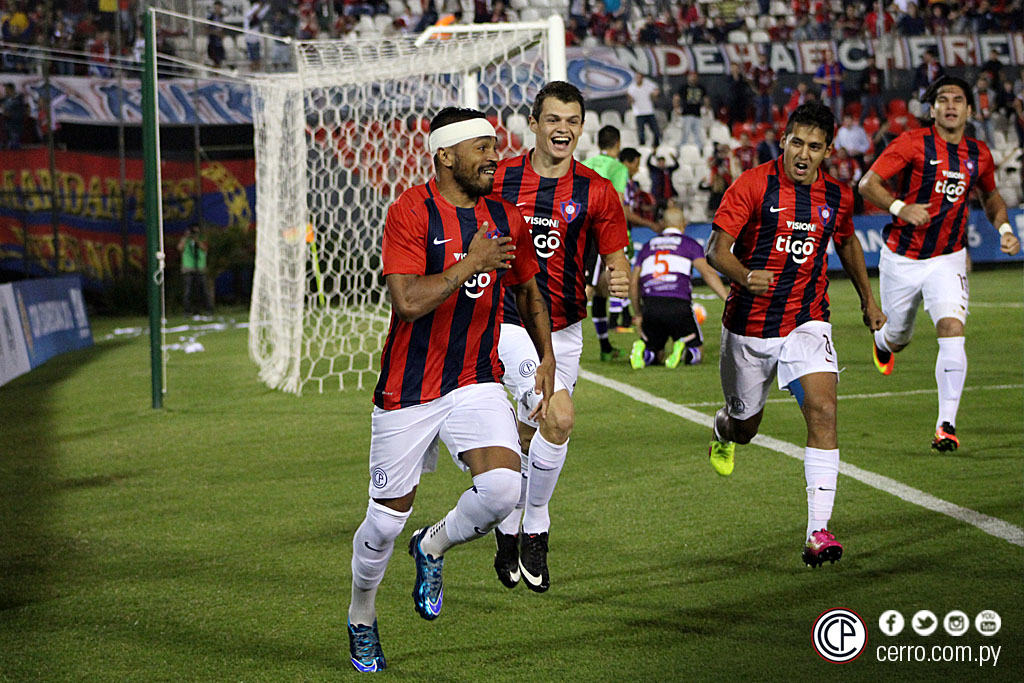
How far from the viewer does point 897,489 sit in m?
6.54

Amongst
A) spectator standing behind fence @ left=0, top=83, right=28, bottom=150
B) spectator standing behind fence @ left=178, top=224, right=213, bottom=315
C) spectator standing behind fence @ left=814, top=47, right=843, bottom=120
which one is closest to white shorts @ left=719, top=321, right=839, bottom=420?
spectator standing behind fence @ left=178, top=224, right=213, bottom=315

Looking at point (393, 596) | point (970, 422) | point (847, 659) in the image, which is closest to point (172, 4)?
point (970, 422)

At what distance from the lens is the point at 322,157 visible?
1357 cm

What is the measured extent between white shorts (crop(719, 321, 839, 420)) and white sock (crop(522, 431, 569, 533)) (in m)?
1.08

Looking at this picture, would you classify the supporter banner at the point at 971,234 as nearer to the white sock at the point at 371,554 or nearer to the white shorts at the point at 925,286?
the white shorts at the point at 925,286

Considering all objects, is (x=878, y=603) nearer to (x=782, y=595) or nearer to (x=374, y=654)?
(x=782, y=595)

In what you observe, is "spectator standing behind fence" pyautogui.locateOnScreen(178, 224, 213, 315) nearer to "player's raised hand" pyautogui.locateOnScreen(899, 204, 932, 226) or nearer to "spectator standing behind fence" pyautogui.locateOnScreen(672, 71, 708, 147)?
"spectator standing behind fence" pyautogui.locateOnScreen(672, 71, 708, 147)

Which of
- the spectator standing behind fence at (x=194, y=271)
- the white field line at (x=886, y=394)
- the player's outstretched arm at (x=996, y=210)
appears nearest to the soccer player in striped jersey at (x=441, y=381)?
the player's outstretched arm at (x=996, y=210)

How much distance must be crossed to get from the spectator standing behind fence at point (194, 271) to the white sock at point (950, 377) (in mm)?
16234

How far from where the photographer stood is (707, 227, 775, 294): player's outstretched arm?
5309mm

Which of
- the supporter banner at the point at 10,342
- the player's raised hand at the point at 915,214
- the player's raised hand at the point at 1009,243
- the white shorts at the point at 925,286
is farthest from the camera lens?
the supporter banner at the point at 10,342

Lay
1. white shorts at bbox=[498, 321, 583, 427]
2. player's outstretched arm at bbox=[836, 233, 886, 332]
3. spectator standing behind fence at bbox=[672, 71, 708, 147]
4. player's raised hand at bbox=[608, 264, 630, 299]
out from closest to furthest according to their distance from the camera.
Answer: player's raised hand at bbox=[608, 264, 630, 299], white shorts at bbox=[498, 321, 583, 427], player's outstretched arm at bbox=[836, 233, 886, 332], spectator standing behind fence at bbox=[672, 71, 708, 147]

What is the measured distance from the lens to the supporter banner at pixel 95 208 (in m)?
21.1

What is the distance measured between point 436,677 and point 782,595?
160 cm
